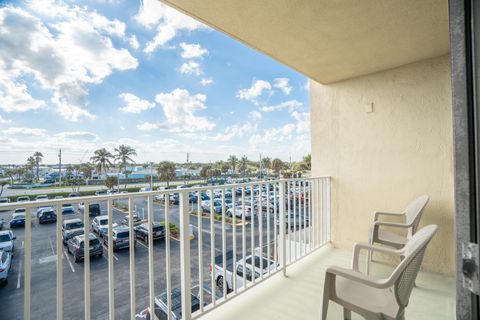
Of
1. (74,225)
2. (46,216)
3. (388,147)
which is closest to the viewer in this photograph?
(46,216)

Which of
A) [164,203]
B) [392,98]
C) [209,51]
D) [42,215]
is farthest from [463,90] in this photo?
[209,51]

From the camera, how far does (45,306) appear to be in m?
4.18

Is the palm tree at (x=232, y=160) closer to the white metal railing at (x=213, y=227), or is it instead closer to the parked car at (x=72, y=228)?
the white metal railing at (x=213, y=227)

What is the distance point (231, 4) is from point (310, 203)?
102 inches

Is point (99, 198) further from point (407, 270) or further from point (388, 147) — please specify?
point (388, 147)

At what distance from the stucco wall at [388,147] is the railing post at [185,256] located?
2.57m

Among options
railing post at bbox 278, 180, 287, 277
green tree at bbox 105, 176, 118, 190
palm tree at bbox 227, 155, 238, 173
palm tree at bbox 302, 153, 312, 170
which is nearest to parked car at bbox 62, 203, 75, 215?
railing post at bbox 278, 180, 287, 277

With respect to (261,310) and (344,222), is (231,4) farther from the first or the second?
(344,222)

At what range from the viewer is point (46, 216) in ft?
4.12

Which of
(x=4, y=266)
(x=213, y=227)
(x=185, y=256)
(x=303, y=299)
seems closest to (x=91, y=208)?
(x=4, y=266)

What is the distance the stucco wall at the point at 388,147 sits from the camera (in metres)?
2.76

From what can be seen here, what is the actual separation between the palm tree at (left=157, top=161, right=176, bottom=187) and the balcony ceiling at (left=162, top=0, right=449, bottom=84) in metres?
4.03

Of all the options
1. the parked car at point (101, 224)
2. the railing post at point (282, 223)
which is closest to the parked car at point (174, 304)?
the railing post at point (282, 223)

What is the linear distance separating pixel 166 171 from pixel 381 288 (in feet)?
21.6
